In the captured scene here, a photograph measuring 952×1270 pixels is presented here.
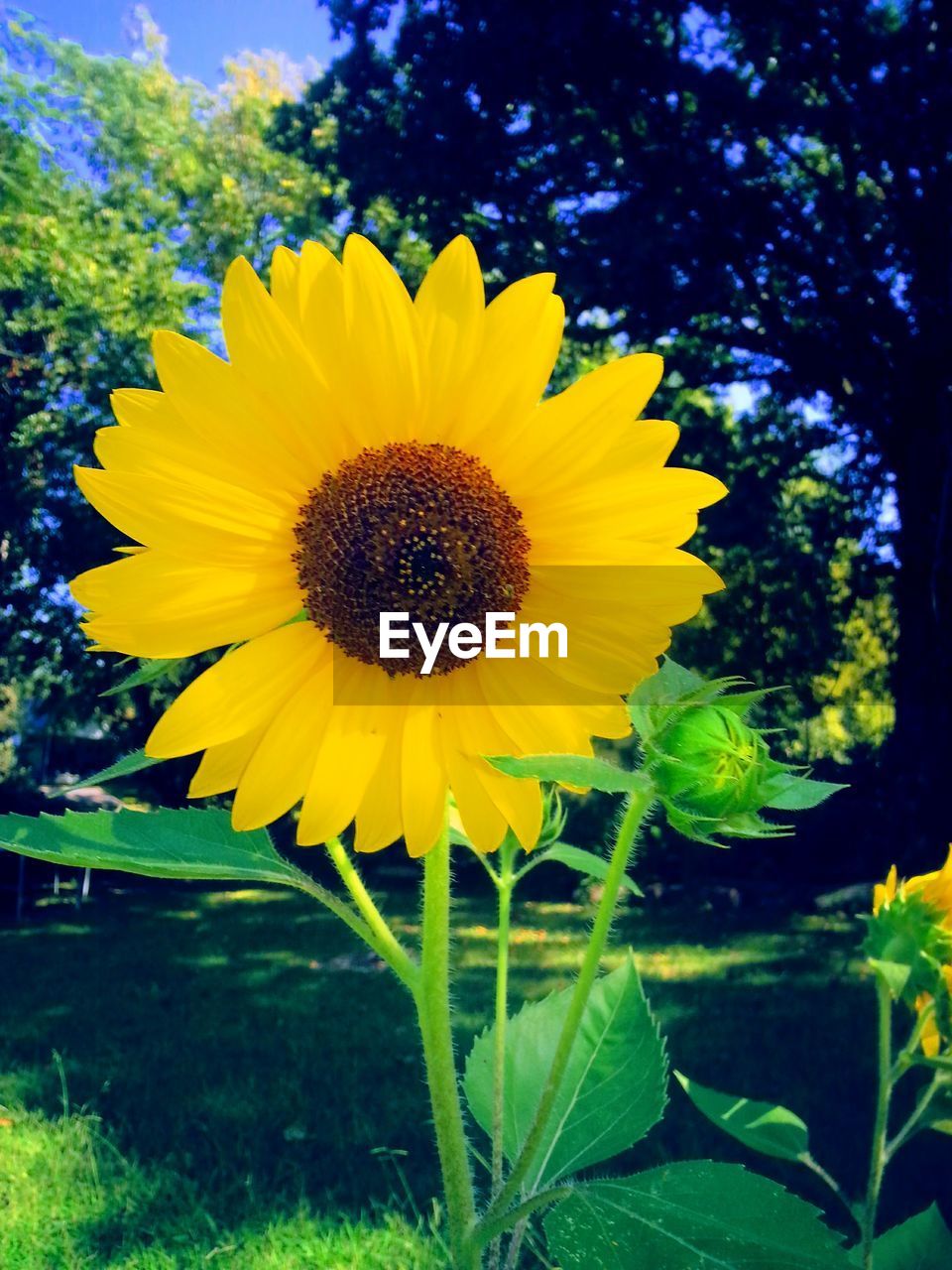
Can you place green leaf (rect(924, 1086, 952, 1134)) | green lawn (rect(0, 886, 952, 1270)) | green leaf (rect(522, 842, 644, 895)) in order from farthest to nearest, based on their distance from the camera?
green lawn (rect(0, 886, 952, 1270)) → green leaf (rect(924, 1086, 952, 1134)) → green leaf (rect(522, 842, 644, 895))

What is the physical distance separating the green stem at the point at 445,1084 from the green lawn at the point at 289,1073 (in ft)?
6.93

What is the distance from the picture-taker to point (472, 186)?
8.80 m

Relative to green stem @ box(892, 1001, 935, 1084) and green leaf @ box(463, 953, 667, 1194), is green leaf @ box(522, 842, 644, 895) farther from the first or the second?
green stem @ box(892, 1001, 935, 1084)

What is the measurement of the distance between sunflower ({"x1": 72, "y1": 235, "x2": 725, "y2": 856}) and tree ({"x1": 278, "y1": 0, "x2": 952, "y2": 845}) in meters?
7.59

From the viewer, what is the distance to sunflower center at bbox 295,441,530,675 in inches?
21.4

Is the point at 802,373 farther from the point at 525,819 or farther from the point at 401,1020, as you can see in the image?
the point at 525,819

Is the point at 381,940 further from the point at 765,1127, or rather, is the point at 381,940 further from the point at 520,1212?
the point at 765,1127

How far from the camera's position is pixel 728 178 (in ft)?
28.2

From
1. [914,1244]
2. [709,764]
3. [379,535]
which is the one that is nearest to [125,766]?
[379,535]

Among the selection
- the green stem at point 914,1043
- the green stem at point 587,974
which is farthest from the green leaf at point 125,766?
the green stem at point 914,1043

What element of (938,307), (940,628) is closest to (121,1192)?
(940,628)

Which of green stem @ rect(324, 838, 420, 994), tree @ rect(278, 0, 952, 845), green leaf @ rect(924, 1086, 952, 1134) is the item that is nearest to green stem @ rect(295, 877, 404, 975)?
green stem @ rect(324, 838, 420, 994)

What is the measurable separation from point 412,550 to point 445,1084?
27cm

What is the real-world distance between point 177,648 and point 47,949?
292 inches
